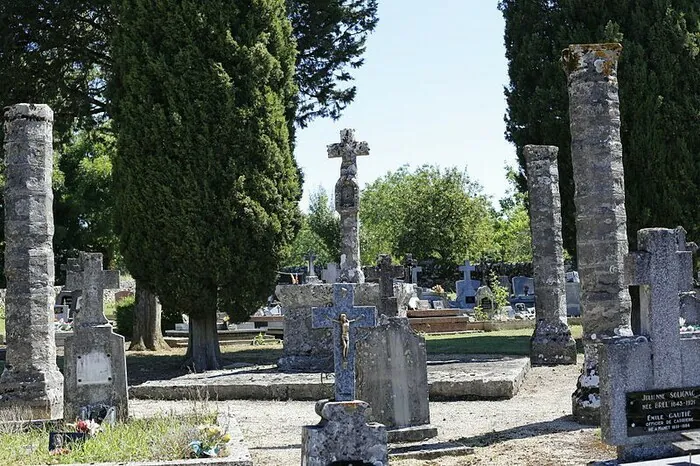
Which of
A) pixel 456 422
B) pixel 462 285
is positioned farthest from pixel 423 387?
pixel 462 285

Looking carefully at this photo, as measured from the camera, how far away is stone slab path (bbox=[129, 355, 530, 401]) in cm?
1218

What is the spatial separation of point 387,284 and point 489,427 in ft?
11.3

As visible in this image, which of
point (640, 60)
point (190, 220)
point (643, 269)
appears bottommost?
point (643, 269)

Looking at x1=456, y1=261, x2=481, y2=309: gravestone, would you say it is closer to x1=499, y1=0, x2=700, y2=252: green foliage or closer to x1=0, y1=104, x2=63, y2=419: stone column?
x1=499, y1=0, x2=700, y2=252: green foliage

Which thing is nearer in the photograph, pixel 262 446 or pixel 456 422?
pixel 262 446

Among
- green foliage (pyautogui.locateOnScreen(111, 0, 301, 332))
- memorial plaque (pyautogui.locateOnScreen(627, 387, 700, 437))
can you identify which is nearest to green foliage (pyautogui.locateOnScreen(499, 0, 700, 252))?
green foliage (pyautogui.locateOnScreen(111, 0, 301, 332))

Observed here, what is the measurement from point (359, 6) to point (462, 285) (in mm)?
12198

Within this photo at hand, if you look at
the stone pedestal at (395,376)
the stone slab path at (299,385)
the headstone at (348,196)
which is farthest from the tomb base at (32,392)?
the headstone at (348,196)

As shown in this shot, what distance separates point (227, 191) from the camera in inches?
607

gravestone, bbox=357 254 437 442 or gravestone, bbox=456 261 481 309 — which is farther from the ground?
gravestone, bbox=456 261 481 309

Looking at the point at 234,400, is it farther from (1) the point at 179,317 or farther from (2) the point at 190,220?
(1) the point at 179,317

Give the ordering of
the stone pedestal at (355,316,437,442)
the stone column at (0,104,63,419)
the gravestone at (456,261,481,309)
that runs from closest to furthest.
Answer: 1. the stone pedestal at (355,316,437,442)
2. the stone column at (0,104,63,419)
3. the gravestone at (456,261,481,309)

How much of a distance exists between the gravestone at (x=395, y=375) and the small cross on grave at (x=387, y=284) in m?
2.04

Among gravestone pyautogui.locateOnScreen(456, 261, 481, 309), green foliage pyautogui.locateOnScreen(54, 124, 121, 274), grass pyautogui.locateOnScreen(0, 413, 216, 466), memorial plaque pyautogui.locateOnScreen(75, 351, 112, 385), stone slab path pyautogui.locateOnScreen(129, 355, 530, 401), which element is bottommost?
stone slab path pyautogui.locateOnScreen(129, 355, 530, 401)
